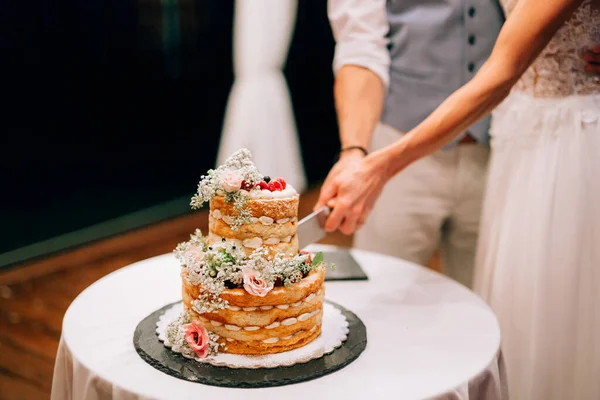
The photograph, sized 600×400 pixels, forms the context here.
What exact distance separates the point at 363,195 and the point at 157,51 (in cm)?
414

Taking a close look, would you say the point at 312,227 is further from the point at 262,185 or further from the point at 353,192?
the point at 262,185

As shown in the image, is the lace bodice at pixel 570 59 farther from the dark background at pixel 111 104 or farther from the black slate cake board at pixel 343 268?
the dark background at pixel 111 104

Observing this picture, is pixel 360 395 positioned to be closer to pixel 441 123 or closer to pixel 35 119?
pixel 441 123

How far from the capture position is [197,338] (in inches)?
51.7

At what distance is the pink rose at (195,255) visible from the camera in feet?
4.37

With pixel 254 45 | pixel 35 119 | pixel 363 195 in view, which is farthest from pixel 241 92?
pixel 363 195

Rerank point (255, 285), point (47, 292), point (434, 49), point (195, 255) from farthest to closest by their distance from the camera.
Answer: point (47, 292), point (434, 49), point (195, 255), point (255, 285)

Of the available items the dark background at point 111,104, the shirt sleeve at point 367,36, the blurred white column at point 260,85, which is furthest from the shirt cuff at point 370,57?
the blurred white column at point 260,85

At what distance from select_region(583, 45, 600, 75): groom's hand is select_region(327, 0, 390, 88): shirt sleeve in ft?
A: 2.14

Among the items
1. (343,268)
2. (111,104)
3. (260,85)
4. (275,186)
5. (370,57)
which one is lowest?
(111,104)

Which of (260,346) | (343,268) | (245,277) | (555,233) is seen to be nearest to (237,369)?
(260,346)

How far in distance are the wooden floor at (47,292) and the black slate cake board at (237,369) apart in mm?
1775

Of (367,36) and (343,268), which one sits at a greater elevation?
(367,36)

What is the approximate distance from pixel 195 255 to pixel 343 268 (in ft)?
2.00
